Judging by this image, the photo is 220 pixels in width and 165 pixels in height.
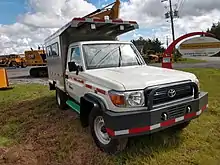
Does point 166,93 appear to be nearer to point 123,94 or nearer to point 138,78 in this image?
point 138,78

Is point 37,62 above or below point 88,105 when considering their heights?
above

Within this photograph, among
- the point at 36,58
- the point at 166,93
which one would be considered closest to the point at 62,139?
the point at 166,93

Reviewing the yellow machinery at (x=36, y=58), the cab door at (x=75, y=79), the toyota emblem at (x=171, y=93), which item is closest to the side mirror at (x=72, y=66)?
the cab door at (x=75, y=79)

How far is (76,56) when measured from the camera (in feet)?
19.5

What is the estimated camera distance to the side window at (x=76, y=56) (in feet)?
18.7

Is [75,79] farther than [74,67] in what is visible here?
Yes

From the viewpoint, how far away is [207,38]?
8.88m

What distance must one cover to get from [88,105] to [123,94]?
4.11 feet

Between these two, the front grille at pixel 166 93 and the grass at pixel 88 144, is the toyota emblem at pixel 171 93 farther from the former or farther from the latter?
the grass at pixel 88 144

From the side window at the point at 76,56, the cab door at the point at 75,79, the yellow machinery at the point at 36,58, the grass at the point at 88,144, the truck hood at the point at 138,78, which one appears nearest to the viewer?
the truck hood at the point at 138,78

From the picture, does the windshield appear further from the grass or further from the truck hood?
the grass

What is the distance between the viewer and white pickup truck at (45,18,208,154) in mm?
3816

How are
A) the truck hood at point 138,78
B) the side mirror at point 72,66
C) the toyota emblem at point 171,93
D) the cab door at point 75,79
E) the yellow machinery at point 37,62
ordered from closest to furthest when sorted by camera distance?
the truck hood at point 138,78 → the toyota emblem at point 171,93 → the side mirror at point 72,66 → the cab door at point 75,79 → the yellow machinery at point 37,62

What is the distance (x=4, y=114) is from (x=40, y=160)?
4138 millimetres
